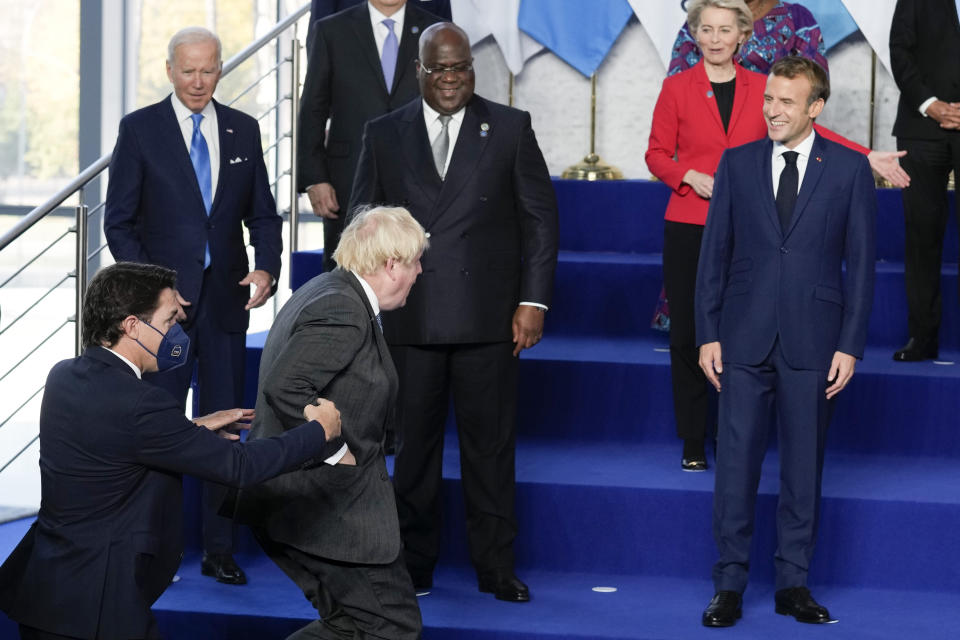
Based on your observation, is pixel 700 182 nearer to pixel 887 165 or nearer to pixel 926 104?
pixel 887 165

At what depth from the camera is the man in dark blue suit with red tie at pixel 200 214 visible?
11.6 ft

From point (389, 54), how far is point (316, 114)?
29cm

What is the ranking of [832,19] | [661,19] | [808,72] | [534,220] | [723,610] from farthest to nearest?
1. [661,19]
2. [832,19]
3. [534,220]
4. [723,610]
5. [808,72]

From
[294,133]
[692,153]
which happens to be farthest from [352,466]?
[294,133]

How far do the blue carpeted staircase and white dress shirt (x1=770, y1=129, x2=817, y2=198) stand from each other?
2.90 ft

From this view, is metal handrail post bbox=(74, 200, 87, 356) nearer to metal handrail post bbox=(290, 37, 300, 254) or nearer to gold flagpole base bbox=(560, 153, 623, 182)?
metal handrail post bbox=(290, 37, 300, 254)

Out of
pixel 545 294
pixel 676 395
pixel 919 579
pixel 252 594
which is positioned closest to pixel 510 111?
pixel 545 294

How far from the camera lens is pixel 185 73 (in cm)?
352

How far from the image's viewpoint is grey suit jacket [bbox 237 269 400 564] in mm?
2627

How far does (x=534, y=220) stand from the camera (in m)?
3.44

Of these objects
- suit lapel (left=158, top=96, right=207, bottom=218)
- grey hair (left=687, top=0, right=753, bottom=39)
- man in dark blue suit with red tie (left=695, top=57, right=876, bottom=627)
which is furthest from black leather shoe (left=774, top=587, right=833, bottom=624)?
suit lapel (left=158, top=96, right=207, bottom=218)

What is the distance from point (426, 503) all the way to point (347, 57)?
1.51m

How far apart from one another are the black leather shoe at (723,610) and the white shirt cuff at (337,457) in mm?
1126

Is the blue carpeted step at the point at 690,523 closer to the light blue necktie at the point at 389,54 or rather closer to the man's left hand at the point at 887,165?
the man's left hand at the point at 887,165
